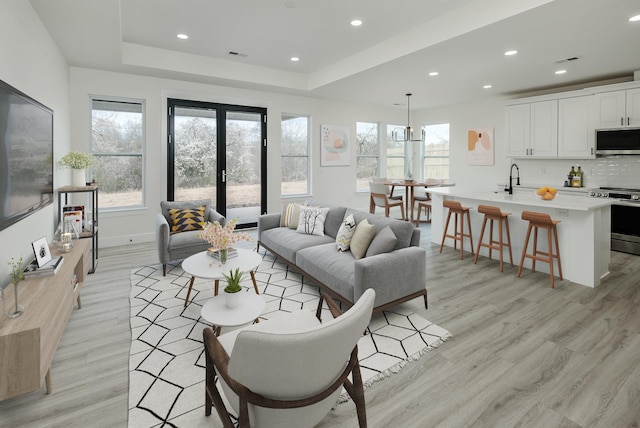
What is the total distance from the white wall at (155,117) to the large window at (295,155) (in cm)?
17

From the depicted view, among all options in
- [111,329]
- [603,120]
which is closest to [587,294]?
[603,120]

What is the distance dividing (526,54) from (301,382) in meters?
5.02

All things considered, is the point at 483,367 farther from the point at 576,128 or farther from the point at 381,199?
the point at 576,128

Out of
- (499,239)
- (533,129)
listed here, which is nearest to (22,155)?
(499,239)

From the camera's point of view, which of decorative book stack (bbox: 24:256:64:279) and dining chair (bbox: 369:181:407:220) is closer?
decorative book stack (bbox: 24:256:64:279)

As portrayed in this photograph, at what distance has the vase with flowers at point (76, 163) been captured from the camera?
4242mm

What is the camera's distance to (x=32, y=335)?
1.77m

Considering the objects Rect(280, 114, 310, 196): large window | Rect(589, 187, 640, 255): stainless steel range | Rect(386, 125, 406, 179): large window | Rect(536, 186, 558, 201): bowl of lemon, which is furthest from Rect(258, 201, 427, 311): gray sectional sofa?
Rect(386, 125, 406, 179): large window

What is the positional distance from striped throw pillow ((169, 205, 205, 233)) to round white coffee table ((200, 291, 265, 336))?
2.16 metres

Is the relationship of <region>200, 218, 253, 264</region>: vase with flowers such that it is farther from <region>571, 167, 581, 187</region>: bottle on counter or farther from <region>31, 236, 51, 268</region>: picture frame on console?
<region>571, 167, 581, 187</region>: bottle on counter

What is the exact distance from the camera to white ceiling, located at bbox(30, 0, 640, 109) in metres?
3.47

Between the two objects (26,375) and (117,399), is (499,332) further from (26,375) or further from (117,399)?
(26,375)

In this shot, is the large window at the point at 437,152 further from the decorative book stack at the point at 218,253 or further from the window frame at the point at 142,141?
the decorative book stack at the point at 218,253

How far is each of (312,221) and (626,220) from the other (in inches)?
186
